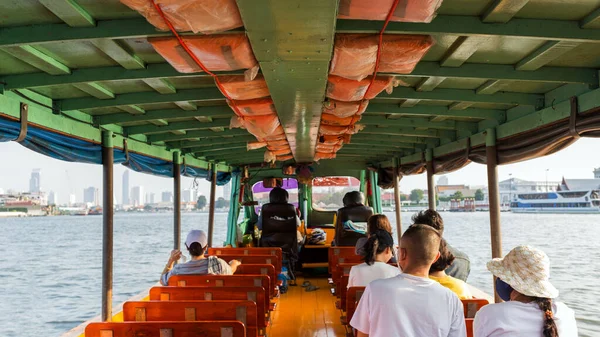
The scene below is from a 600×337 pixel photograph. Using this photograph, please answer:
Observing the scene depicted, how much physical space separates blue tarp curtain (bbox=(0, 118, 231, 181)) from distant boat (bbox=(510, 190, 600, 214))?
63468 millimetres

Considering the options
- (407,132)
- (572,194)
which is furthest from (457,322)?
(572,194)

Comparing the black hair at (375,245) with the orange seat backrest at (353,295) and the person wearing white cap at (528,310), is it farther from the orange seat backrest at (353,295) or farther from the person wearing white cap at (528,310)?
the person wearing white cap at (528,310)

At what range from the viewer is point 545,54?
12.8 feet

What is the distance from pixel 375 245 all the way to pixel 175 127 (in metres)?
3.45

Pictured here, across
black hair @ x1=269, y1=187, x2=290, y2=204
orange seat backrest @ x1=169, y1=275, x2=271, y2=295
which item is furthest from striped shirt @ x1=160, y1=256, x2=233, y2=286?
black hair @ x1=269, y1=187, x2=290, y2=204

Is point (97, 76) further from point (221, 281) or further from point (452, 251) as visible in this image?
point (452, 251)

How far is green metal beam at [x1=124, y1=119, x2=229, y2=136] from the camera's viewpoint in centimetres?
662

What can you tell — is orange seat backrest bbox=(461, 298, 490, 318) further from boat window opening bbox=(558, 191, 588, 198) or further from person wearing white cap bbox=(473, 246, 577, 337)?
boat window opening bbox=(558, 191, 588, 198)

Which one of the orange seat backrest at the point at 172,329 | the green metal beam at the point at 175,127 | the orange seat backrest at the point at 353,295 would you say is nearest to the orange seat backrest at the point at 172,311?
the orange seat backrest at the point at 172,329

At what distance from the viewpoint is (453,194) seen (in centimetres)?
7119

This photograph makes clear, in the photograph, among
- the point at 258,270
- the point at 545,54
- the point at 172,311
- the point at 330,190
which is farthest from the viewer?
the point at 330,190

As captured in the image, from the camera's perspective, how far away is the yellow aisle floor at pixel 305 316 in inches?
240

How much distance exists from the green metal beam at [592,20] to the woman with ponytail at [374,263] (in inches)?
85.0

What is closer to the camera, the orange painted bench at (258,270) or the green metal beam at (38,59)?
the green metal beam at (38,59)
